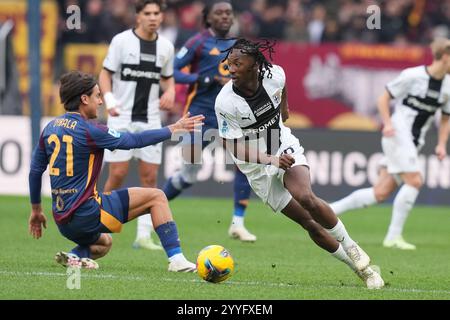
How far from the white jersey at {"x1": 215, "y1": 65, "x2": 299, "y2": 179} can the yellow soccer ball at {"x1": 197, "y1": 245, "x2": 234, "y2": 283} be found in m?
0.80

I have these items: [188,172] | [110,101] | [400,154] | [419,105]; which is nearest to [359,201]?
[400,154]

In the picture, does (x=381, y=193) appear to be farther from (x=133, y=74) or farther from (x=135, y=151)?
(x=133, y=74)

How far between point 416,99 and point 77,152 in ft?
18.4

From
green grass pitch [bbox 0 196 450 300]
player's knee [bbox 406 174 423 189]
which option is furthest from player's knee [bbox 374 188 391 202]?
green grass pitch [bbox 0 196 450 300]

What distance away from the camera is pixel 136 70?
11359 mm

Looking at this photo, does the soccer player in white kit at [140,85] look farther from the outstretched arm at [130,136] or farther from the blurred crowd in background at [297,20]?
the blurred crowd in background at [297,20]

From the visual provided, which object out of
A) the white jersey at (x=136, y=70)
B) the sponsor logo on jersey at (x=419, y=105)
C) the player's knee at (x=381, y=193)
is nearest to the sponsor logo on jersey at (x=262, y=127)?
the white jersey at (x=136, y=70)

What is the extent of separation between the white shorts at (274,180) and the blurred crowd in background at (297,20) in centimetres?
1271

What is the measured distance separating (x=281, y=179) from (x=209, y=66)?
3.89 m

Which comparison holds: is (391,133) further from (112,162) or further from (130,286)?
(130,286)

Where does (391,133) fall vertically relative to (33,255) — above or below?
above

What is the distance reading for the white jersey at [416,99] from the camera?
12.4m

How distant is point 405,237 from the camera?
532 inches
